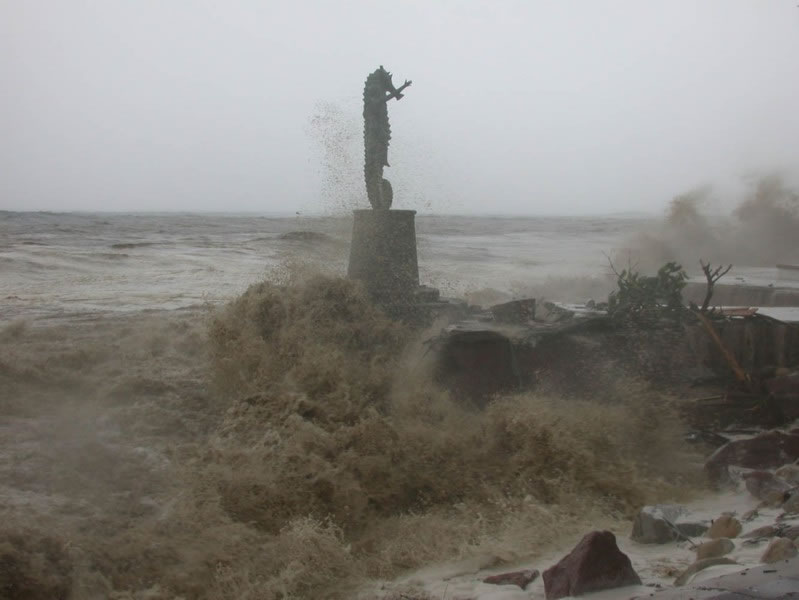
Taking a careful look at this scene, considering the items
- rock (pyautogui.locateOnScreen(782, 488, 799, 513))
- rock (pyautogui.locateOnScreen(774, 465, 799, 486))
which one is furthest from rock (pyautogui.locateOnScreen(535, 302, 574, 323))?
rock (pyautogui.locateOnScreen(782, 488, 799, 513))

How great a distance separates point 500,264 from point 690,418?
16.3 metres

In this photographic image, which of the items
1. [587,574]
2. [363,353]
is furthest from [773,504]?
[363,353]

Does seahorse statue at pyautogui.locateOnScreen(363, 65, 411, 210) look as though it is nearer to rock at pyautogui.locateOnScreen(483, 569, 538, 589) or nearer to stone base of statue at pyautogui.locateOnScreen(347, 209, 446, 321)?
stone base of statue at pyautogui.locateOnScreen(347, 209, 446, 321)

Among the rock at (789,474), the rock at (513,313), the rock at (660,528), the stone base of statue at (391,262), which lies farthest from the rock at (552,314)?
the rock at (660,528)

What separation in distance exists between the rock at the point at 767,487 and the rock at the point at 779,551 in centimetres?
117

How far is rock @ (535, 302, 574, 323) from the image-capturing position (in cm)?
799

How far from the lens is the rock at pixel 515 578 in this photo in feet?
13.2

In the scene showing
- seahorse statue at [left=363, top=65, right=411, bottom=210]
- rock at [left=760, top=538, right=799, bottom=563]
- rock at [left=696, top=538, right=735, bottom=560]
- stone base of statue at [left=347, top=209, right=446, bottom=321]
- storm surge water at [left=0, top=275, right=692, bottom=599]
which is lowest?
storm surge water at [left=0, top=275, right=692, bottom=599]

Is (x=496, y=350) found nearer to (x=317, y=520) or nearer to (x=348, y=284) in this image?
(x=348, y=284)

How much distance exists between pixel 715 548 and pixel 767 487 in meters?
1.28

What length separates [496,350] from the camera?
7.34 metres

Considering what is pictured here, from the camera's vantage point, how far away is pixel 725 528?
13.9 feet

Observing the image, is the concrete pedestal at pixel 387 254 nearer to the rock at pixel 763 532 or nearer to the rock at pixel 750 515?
the rock at pixel 750 515

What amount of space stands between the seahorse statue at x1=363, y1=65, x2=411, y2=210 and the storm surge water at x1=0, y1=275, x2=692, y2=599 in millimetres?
1131
